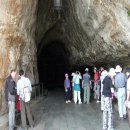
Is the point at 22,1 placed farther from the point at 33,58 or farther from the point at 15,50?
the point at 33,58

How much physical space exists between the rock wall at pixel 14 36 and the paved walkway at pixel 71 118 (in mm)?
2012

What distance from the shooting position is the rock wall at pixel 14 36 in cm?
1449

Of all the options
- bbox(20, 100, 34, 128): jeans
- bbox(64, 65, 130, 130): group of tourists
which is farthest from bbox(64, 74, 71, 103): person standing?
bbox(20, 100, 34, 128): jeans

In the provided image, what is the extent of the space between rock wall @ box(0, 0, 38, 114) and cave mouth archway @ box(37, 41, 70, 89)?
17.4 m

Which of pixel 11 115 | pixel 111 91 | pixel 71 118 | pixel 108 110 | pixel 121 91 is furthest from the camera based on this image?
pixel 71 118

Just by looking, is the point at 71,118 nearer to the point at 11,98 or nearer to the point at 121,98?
the point at 121,98

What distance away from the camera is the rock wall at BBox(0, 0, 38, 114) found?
14492mm

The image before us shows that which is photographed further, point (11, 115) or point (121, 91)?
point (121, 91)

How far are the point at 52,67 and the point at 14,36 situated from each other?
26.2m

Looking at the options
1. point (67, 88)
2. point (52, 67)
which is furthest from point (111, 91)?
point (52, 67)

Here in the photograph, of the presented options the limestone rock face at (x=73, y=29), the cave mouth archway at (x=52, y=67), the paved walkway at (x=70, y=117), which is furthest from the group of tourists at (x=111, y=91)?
the cave mouth archway at (x=52, y=67)

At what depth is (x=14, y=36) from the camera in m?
15.4

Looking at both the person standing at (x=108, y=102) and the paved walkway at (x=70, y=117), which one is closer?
the person standing at (x=108, y=102)

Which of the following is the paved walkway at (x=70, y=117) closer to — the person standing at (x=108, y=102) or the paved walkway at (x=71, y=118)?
the paved walkway at (x=71, y=118)
